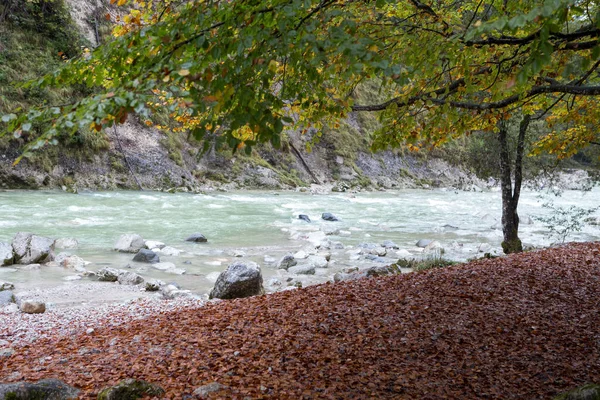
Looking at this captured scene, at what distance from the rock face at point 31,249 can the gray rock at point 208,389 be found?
935 cm

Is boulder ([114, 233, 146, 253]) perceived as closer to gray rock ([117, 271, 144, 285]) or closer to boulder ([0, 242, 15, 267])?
boulder ([0, 242, 15, 267])

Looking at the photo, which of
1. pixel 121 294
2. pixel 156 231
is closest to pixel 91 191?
pixel 156 231

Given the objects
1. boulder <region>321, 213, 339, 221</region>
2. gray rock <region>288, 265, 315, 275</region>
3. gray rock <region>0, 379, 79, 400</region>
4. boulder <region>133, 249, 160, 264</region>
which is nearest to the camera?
gray rock <region>0, 379, 79, 400</region>

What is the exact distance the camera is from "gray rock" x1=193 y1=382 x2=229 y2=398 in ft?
12.7

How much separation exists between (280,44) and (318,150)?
42.7 metres

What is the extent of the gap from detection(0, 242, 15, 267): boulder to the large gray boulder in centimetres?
578

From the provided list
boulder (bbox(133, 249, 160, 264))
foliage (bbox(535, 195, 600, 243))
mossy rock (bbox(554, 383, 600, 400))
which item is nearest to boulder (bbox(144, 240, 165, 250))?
boulder (bbox(133, 249, 160, 264))

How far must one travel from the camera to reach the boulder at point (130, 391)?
368cm

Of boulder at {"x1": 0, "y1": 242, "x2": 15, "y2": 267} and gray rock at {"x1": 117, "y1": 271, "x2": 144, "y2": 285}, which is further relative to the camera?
boulder at {"x1": 0, "y1": 242, "x2": 15, "y2": 267}

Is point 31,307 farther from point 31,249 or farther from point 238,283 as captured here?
point 31,249

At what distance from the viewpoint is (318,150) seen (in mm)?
45625

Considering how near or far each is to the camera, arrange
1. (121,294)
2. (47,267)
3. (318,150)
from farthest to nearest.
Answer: (318,150), (47,267), (121,294)

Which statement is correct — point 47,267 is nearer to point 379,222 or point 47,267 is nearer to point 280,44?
point 280,44

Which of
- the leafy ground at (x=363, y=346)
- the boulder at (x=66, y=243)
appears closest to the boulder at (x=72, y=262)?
the boulder at (x=66, y=243)
